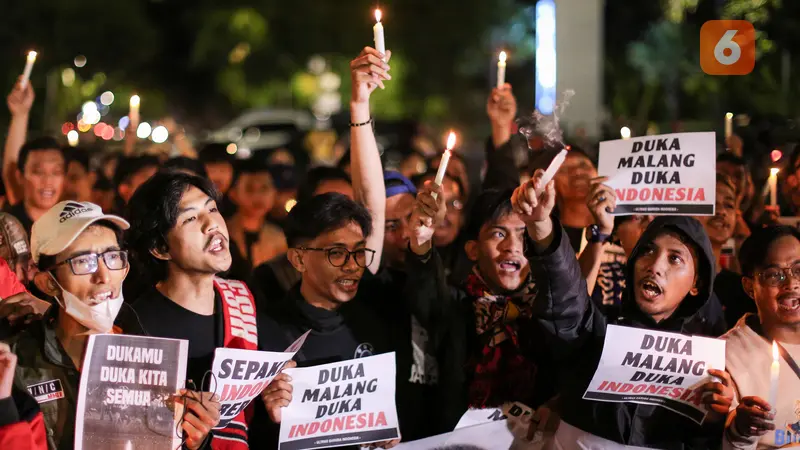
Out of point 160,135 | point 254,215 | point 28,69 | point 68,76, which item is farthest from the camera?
point 68,76

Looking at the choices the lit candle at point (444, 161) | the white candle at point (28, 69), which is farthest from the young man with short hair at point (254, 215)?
the lit candle at point (444, 161)

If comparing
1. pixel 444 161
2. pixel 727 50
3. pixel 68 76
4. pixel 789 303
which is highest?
pixel 68 76

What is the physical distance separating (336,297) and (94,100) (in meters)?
21.7

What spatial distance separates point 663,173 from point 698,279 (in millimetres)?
635

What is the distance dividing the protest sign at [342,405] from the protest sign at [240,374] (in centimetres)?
22

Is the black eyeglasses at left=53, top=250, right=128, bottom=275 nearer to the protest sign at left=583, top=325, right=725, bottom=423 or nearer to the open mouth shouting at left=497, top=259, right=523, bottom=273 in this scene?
the open mouth shouting at left=497, top=259, right=523, bottom=273

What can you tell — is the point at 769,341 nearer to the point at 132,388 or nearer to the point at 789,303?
the point at 789,303

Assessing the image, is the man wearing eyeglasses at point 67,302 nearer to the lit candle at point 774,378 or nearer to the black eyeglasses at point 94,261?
the black eyeglasses at point 94,261

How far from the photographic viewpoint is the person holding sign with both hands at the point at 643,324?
14.5 feet

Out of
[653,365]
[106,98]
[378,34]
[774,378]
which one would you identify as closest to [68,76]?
[106,98]

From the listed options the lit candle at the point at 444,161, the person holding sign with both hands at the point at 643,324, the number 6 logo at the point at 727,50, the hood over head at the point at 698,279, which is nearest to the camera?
the person holding sign with both hands at the point at 643,324

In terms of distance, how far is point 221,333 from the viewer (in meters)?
4.43

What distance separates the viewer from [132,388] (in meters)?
3.96

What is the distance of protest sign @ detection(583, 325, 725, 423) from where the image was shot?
4480 mm
